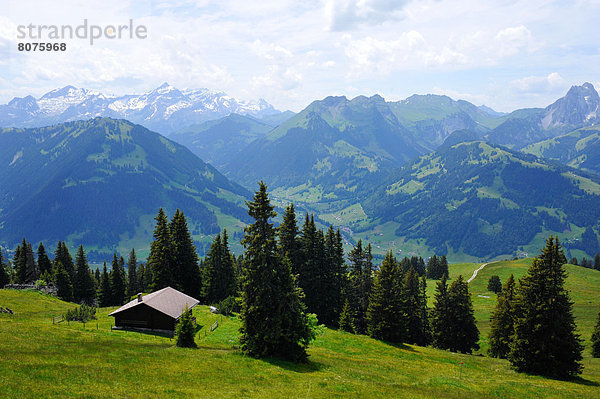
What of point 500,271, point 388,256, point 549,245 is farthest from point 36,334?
point 500,271

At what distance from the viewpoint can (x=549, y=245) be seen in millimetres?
41688

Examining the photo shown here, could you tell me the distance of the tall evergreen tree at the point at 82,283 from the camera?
10231 centimetres

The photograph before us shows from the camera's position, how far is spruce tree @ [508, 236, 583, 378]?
39.4 m

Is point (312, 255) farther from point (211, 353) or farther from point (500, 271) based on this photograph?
point (500, 271)

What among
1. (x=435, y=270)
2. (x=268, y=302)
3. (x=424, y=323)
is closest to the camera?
(x=268, y=302)

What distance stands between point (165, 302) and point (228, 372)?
99.2 ft

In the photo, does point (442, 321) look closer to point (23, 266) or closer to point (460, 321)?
point (460, 321)

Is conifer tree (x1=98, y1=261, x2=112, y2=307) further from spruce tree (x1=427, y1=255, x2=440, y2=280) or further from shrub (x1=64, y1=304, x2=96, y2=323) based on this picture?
spruce tree (x1=427, y1=255, x2=440, y2=280)

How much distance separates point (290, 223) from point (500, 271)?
135416 millimetres

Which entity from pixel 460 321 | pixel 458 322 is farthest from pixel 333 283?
pixel 460 321

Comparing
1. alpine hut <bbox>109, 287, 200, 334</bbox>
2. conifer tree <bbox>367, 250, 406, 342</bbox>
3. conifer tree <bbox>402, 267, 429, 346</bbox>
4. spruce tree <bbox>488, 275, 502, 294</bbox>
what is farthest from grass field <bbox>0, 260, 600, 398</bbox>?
spruce tree <bbox>488, 275, 502, 294</bbox>

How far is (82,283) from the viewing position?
104 metres

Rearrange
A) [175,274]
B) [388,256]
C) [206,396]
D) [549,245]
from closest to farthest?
[206,396]
[549,245]
[388,256]
[175,274]

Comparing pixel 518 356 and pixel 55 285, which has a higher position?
pixel 55 285
